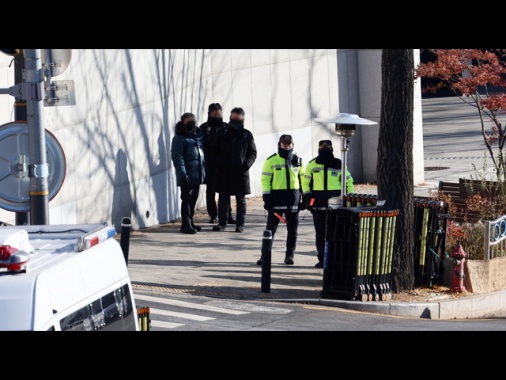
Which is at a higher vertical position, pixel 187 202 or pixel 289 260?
pixel 187 202

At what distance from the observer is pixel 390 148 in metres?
13.8

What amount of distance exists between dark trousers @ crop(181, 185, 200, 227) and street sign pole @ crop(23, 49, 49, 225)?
25.0 ft

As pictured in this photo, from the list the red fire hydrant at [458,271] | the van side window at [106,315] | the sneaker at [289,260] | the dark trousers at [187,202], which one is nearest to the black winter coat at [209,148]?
the dark trousers at [187,202]

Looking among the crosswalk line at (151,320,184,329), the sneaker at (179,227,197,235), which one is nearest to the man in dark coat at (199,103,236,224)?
the sneaker at (179,227,197,235)

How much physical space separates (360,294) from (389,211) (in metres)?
1.19

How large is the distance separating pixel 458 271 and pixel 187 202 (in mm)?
5535

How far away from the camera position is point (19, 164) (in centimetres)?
969

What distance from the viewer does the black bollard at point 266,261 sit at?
13.1 metres

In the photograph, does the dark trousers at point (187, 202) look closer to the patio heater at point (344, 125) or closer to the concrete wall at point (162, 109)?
the concrete wall at point (162, 109)

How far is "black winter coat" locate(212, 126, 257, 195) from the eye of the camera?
57.0ft

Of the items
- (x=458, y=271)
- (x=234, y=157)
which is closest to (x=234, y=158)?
(x=234, y=157)

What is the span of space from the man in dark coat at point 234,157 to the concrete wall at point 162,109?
1.74 m

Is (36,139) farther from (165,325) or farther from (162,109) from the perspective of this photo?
(162,109)
